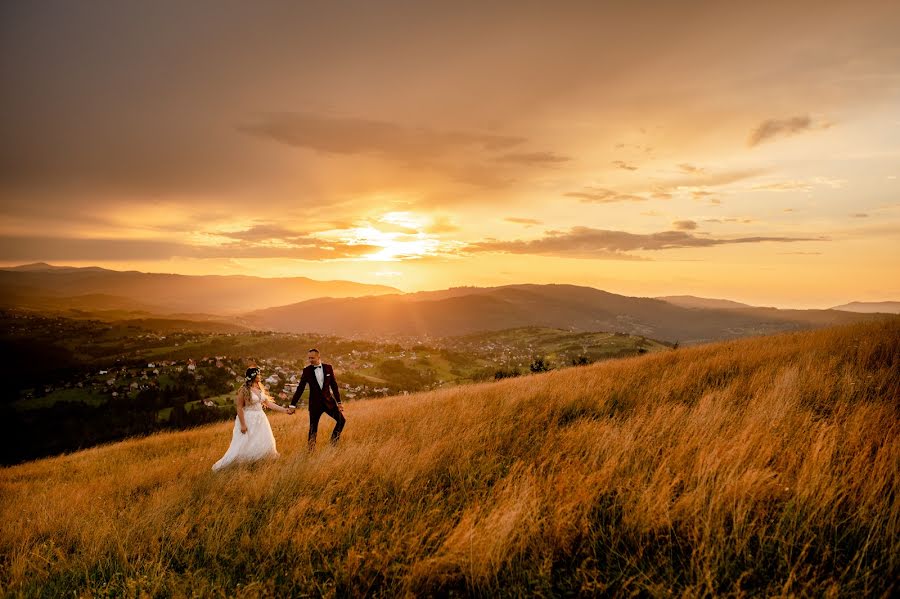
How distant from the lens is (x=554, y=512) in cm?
434

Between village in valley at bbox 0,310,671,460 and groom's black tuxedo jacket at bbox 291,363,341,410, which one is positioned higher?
groom's black tuxedo jacket at bbox 291,363,341,410

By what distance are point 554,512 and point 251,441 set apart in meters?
8.44

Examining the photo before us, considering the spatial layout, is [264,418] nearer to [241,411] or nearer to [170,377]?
[241,411]

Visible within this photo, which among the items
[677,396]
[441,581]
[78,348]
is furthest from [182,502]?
[78,348]

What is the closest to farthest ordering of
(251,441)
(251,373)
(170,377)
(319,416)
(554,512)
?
(554,512), (251,441), (319,416), (251,373), (170,377)

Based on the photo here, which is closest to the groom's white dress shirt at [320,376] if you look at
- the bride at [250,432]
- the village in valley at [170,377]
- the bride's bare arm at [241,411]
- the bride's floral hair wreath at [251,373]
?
the bride at [250,432]

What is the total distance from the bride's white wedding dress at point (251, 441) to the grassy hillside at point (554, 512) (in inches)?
56.8

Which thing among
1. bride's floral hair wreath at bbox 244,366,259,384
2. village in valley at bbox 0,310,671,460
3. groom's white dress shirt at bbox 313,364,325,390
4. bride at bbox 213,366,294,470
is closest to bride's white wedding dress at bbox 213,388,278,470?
bride at bbox 213,366,294,470

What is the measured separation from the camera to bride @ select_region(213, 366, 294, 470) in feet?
32.0

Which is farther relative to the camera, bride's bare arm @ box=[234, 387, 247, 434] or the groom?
the groom

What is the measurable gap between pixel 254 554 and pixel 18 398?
7117 cm

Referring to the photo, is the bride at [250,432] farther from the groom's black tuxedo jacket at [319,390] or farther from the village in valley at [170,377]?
the village in valley at [170,377]

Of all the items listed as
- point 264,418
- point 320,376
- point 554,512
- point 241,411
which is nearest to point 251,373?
point 241,411

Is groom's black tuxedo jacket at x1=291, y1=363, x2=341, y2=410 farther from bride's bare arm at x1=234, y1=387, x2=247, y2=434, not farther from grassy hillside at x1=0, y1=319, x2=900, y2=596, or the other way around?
grassy hillside at x1=0, y1=319, x2=900, y2=596
